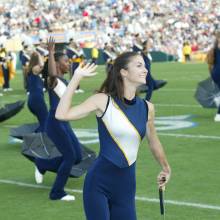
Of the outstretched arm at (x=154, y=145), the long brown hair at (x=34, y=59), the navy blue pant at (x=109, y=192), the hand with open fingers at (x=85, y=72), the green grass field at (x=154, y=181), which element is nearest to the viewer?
the hand with open fingers at (x=85, y=72)

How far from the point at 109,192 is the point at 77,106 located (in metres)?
0.58

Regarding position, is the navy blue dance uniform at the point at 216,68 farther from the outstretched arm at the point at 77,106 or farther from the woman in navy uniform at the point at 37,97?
the outstretched arm at the point at 77,106

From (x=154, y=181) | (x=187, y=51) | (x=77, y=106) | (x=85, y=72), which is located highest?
(x=85, y=72)

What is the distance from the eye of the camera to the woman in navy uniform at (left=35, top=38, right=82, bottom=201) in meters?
7.90

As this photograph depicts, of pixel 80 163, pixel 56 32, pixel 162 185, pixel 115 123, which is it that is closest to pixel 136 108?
pixel 115 123

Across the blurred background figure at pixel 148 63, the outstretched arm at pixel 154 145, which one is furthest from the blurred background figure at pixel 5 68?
the outstretched arm at pixel 154 145

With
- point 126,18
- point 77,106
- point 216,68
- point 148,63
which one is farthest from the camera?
point 126,18

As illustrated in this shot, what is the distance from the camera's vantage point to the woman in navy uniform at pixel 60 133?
25.9ft

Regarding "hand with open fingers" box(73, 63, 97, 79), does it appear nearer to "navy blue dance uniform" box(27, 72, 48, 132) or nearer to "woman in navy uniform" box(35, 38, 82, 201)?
"woman in navy uniform" box(35, 38, 82, 201)

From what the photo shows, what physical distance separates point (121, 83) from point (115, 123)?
26cm

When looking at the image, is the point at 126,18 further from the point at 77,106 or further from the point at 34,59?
the point at 77,106

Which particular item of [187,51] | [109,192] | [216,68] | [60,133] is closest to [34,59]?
[60,133]

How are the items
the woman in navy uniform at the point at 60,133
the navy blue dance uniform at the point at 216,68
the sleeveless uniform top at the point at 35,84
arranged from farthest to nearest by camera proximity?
the navy blue dance uniform at the point at 216,68, the sleeveless uniform top at the point at 35,84, the woman in navy uniform at the point at 60,133

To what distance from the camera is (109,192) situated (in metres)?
4.85
